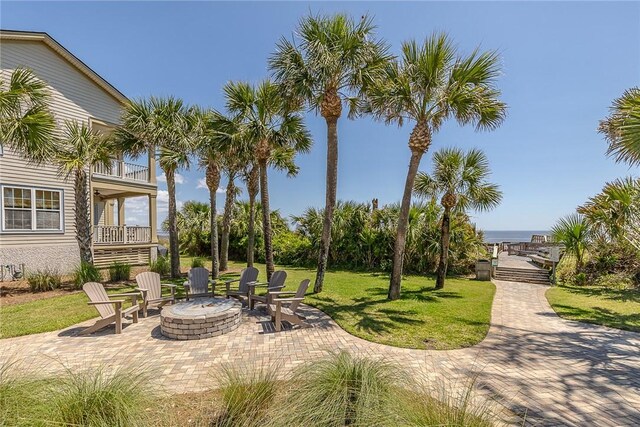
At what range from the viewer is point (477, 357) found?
5.46 meters

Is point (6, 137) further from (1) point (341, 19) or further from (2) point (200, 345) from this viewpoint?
(1) point (341, 19)

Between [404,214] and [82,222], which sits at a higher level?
[404,214]

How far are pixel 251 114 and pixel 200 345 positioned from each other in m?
8.66

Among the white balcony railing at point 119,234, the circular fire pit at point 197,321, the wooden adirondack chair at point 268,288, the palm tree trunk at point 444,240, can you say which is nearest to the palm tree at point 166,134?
the white balcony railing at point 119,234

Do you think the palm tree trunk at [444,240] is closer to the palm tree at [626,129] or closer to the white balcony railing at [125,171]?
the palm tree at [626,129]

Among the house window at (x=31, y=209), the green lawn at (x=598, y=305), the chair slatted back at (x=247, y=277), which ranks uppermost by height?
the house window at (x=31, y=209)

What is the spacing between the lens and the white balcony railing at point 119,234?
15.8 m

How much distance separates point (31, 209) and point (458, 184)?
1875 centimetres

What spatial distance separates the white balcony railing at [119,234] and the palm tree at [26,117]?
7.40 m

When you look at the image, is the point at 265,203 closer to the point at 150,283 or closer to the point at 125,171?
the point at 150,283

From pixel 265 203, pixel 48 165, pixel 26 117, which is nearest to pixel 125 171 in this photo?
pixel 48 165

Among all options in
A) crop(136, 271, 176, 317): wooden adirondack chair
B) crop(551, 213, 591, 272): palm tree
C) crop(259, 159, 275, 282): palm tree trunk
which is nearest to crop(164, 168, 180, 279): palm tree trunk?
crop(259, 159, 275, 282): palm tree trunk

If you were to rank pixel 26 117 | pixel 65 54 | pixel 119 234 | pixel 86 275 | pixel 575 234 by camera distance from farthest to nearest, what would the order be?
pixel 119 234
pixel 65 54
pixel 575 234
pixel 86 275
pixel 26 117

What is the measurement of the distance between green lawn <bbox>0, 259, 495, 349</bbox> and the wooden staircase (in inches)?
158
